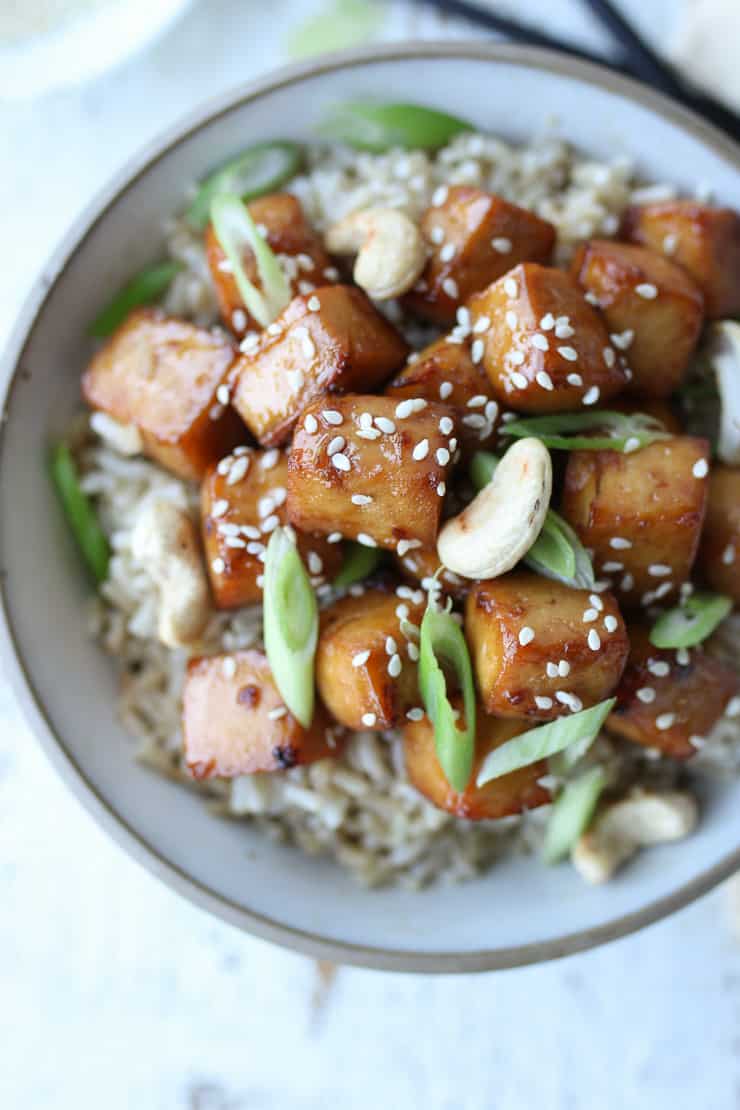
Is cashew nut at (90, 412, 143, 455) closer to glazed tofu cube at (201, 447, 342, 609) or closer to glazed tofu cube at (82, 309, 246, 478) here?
glazed tofu cube at (82, 309, 246, 478)

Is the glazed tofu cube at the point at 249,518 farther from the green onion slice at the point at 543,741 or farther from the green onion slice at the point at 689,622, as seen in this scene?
the green onion slice at the point at 689,622

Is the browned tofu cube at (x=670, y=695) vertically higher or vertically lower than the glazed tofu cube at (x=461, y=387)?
lower

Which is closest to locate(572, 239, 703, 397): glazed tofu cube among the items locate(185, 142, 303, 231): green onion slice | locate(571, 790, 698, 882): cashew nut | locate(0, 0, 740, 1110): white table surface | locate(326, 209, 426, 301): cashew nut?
locate(326, 209, 426, 301): cashew nut

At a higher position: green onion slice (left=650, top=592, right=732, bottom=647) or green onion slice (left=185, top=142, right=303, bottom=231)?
green onion slice (left=185, top=142, right=303, bottom=231)

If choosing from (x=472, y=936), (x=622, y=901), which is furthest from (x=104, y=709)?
(x=622, y=901)

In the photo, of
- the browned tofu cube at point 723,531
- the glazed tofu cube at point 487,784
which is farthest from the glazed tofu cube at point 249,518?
the browned tofu cube at point 723,531

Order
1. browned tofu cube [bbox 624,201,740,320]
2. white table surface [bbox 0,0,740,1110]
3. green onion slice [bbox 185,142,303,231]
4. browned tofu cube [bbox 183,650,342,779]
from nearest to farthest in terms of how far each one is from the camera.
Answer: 1. browned tofu cube [bbox 183,650,342,779]
2. browned tofu cube [bbox 624,201,740,320]
3. green onion slice [bbox 185,142,303,231]
4. white table surface [bbox 0,0,740,1110]
